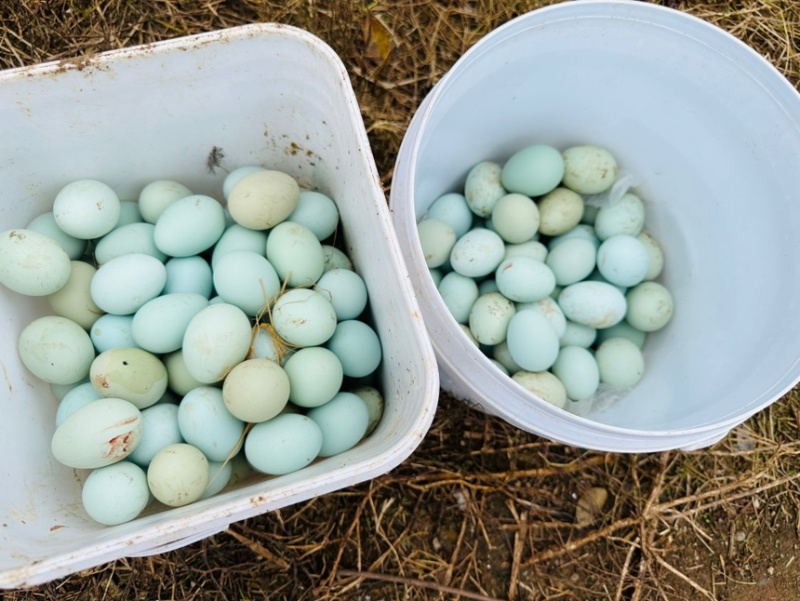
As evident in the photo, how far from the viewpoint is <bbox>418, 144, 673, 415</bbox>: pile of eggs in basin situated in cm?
112

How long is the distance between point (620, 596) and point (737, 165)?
89cm

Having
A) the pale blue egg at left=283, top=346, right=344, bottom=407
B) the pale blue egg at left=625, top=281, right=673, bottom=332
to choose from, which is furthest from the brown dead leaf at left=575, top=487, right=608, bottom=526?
the pale blue egg at left=283, top=346, right=344, bottom=407

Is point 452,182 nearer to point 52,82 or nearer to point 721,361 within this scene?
point 721,361

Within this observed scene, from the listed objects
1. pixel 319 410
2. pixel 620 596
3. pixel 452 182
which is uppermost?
pixel 452 182

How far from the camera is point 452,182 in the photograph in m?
1.31

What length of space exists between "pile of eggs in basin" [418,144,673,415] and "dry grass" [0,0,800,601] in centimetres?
23

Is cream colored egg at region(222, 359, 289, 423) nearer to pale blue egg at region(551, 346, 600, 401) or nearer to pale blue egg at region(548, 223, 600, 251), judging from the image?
pale blue egg at region(551, 346, 600, 401)

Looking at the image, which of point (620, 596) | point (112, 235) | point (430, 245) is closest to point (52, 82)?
point (112, 235)

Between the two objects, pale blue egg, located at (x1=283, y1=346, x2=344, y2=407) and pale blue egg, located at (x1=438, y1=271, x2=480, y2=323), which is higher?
pale blue egg, located at (x1=283, y1=346, x2=344, y2=407)

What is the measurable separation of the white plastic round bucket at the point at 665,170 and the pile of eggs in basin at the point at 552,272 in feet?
0.18

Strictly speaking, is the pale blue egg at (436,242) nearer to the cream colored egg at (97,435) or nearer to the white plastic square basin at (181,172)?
the white plastic square basin at (181,172)

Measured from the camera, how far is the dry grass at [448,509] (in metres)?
1.24

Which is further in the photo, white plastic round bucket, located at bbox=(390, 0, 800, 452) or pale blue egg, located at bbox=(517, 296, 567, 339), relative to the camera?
pale blue egg, located at bbox=(517, 296, 567, 339)

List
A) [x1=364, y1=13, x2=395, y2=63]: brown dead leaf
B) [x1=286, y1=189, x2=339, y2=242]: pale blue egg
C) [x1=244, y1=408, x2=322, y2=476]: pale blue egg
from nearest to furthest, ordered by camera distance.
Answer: [x1=244, y1=408, x2=322, y2=476]: pale blue egg → [x1=286, y1=189, x2=339, y2=242]: pale blue egg → [x1=364, y1=13, x2=395, y2=63]: brown dead leaf
